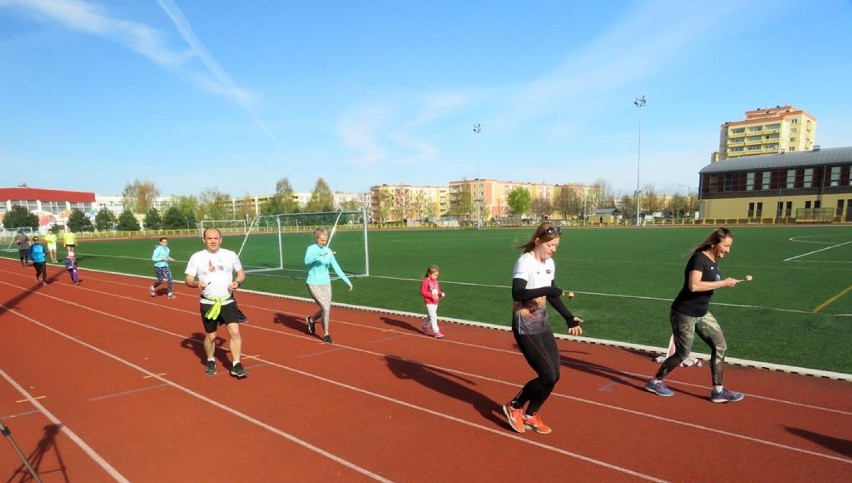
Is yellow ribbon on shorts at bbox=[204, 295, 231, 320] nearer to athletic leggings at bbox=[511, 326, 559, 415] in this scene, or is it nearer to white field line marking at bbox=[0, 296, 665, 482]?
white field line marking at bbox=[0, 296, 665, 482]

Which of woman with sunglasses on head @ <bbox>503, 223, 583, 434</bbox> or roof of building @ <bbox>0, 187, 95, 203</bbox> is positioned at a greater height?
Answer: roof of building @ <bbox>0, 187, 95, 203</bbox>

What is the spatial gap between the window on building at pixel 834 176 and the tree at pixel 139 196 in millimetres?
118724

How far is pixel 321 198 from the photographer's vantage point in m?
108

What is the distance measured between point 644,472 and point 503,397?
6.27 feet

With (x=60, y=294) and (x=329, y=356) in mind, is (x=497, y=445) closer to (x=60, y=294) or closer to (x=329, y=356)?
(x=329, y=356)

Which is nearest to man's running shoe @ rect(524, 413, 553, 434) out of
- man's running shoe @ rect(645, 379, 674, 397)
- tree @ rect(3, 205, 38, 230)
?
man's running shoe @ rect(645, 379, 674, 397)

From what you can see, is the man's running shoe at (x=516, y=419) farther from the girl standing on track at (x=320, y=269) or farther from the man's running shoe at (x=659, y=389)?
the girl standing on track at (x=320, y=269)

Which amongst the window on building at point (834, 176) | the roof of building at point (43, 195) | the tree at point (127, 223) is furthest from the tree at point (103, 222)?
the window on building at point (834, 176)

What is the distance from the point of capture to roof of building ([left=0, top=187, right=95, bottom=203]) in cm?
8956

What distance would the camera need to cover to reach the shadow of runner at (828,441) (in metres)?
4.14

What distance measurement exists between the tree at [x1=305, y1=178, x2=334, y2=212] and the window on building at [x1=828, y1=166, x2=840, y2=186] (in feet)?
283

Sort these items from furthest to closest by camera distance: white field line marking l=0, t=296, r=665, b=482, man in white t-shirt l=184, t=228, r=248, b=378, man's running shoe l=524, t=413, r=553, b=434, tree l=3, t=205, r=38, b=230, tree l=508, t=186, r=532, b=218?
tree l=508, t=186, r=532, b=218
tree l=3, t=205, r=38, b=230
man in white t-shirt l=184, t=228, r=248, b=378
man's running shoe l=524, t=413, r=553, b=434
white field line marking l=0, t=296, r=665, b=482

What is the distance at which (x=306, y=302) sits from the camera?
40.6 ft

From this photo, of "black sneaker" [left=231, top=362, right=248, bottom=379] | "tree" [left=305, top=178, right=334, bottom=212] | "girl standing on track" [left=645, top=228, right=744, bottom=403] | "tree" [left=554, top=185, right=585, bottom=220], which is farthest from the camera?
"tree" [left=554, top=185, right=585, bottom=220]
